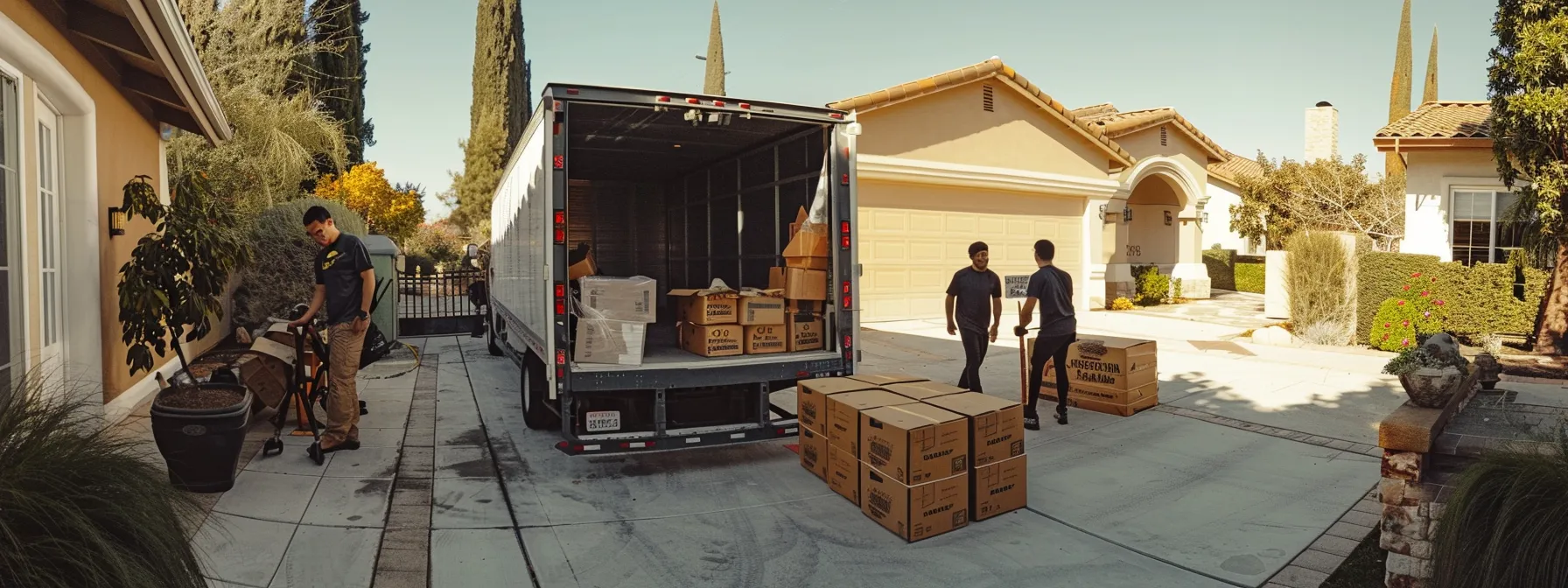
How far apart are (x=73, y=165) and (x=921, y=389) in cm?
645

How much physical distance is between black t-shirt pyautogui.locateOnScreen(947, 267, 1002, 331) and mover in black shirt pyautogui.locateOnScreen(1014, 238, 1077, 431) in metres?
0.30

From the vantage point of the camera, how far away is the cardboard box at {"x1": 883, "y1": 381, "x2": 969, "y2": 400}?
17.4ft

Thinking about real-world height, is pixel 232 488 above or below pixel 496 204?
below

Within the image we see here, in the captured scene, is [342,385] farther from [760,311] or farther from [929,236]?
[929,236]

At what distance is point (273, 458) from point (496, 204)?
546 cm

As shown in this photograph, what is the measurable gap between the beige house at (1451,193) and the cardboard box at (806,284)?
12.5 metres

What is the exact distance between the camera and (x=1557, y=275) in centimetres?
1054

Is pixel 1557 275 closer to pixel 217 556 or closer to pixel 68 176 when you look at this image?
pixel 217 556

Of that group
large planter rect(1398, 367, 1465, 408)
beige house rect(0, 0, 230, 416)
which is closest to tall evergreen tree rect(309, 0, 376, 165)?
beige house rect(0, 0, 230, 416)

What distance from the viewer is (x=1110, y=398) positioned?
24.3ft

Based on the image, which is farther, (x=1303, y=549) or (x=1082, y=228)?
(x=1082, y=228)

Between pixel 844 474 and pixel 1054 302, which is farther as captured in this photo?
pixel 1054 302

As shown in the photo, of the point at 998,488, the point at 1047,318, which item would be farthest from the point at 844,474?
the point at 1047,318

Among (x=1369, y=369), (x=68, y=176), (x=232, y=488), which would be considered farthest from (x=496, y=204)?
(x=1369, y=369)
